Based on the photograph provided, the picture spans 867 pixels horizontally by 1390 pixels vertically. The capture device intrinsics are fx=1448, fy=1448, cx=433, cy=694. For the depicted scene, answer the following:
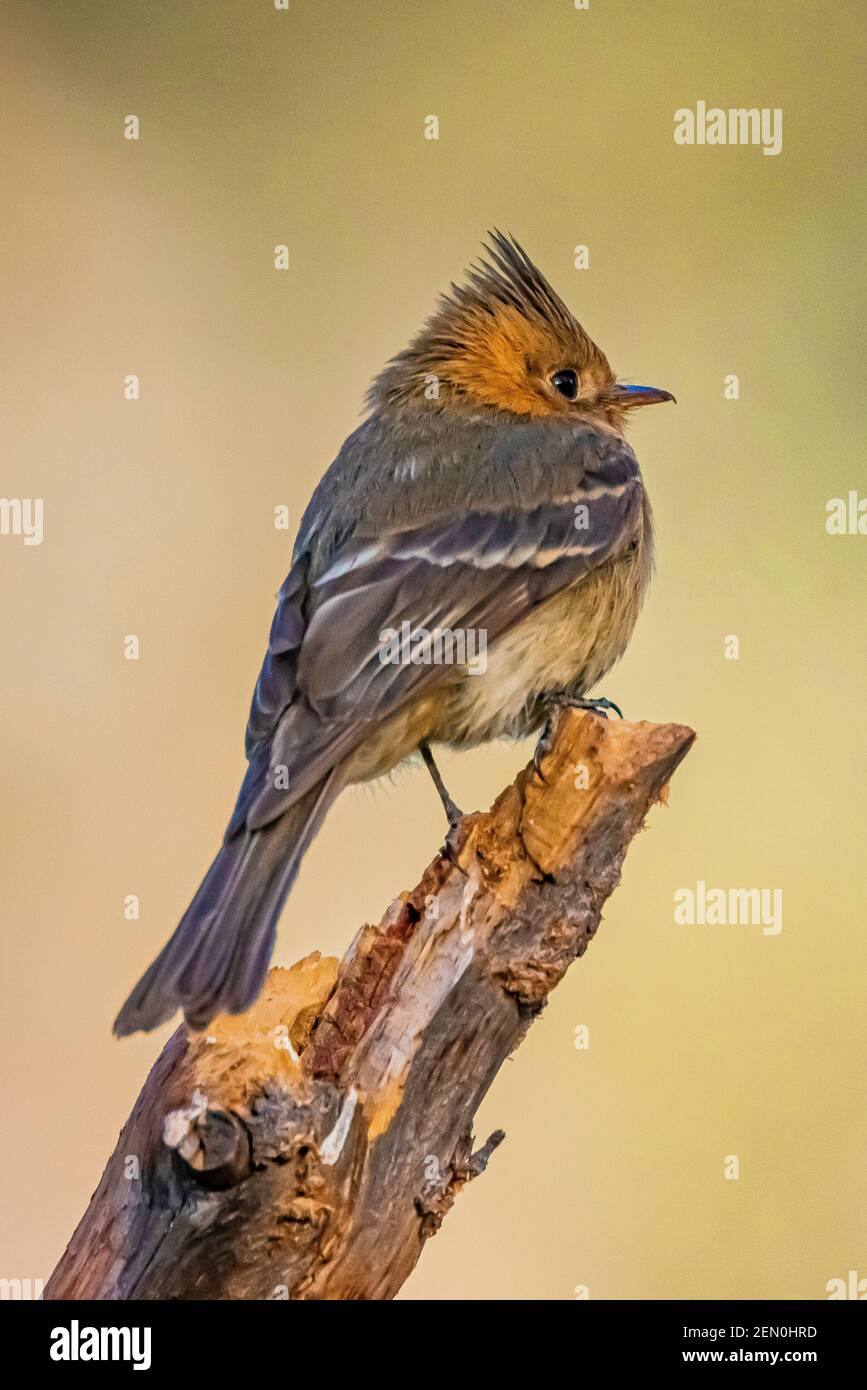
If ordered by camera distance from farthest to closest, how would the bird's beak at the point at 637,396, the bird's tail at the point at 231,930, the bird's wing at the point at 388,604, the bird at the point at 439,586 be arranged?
1. the bird's beak at the point at 637,396
2. the bird's wing at the point at 388,604
3. the bird at the point at 439,586
4. the bird's tail at the point at 231,930

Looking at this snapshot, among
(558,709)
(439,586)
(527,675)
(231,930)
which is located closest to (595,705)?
(558,709)

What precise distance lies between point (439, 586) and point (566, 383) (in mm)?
1133

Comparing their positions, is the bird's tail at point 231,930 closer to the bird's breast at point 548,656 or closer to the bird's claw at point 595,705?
the bird's breast at point 548,656

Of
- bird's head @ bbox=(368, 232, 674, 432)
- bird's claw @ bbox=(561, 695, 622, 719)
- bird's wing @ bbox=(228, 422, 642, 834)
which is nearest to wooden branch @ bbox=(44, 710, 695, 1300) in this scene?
bird's claw @ bbox=(561, 695, 622, 719)

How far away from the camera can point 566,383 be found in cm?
445

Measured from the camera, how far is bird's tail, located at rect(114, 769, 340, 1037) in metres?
2.86

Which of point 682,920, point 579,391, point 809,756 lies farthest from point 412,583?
point 809,756

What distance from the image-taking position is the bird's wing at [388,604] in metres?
3.40

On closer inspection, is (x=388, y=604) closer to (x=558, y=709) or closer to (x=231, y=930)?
(x=558, y=709)

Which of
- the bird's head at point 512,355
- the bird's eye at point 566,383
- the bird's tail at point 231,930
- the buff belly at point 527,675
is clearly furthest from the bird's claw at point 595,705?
the bird's eye at point 566,383

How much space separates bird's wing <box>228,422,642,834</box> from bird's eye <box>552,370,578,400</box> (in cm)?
44

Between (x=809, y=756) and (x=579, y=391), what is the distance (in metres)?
1.87

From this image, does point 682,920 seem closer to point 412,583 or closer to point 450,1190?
point 412,583

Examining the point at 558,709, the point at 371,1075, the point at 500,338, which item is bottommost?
the point at 371,1075
